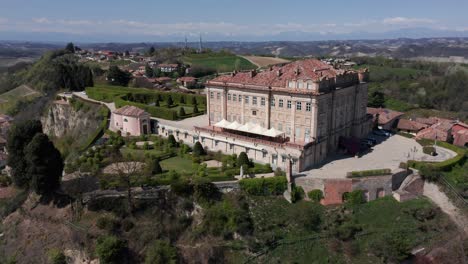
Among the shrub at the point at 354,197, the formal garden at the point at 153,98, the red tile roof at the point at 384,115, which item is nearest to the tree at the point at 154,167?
the shrub at the point at 354,197

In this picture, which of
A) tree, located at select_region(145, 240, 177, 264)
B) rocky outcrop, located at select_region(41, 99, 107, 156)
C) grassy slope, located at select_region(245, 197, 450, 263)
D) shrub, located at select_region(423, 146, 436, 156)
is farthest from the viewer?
rocky outcrop, located at select_region(41, 99, 107, 156)

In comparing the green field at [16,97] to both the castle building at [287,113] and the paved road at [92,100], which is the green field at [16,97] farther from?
the castle building at [287,113]

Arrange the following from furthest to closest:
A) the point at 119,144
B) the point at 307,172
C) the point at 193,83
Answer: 1. the point at 193,83
2. the point at 119,144
3. the point at 307,172

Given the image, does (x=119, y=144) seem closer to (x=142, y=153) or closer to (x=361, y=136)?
(x=142, y=153)

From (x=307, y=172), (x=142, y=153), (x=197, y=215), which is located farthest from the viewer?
(x=142, y=153)

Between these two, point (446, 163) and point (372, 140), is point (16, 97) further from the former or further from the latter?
point (446, 163)

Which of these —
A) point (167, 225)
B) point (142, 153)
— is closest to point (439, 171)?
point (167, 225)

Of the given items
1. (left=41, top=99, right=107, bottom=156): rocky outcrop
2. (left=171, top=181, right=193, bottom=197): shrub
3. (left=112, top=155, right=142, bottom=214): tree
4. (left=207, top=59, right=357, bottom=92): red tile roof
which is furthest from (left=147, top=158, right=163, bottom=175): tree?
(left=41, top=99, right=107, bottom=156): rocky outcrop

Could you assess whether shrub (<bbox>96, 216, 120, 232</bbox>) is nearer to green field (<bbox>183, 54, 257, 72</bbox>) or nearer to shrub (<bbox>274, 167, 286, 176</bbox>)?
shrub (<bbox>274, 167, 286, 176</bbox>)
